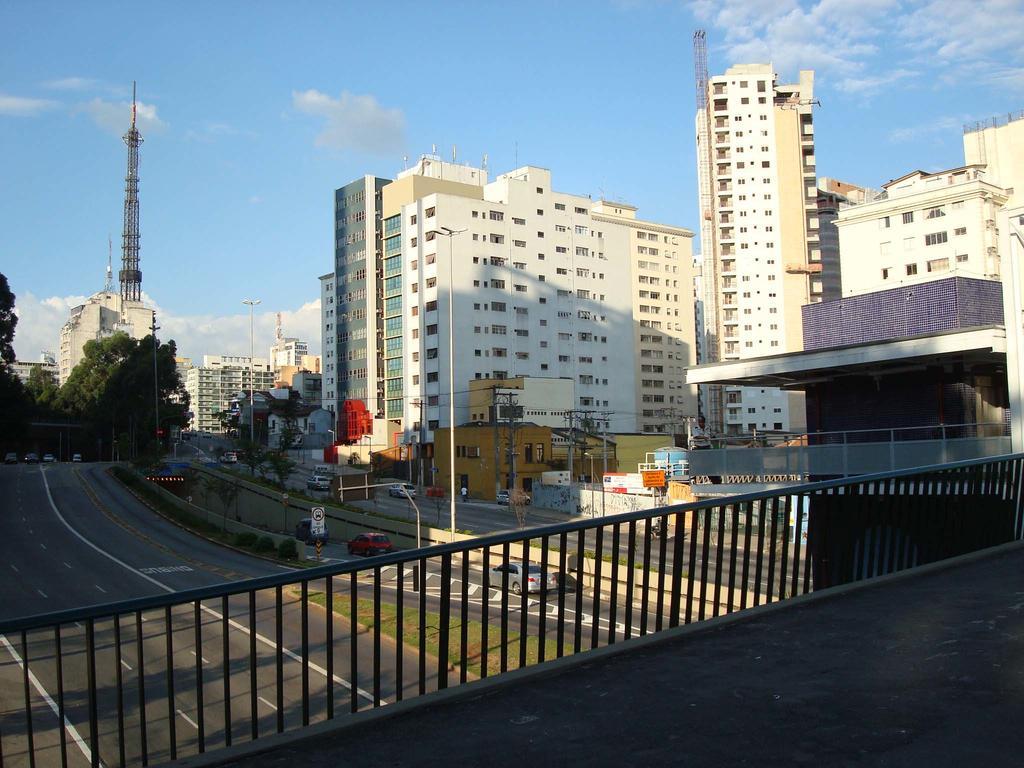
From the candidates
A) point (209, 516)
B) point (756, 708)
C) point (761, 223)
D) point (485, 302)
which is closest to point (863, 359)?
point (756, 708)

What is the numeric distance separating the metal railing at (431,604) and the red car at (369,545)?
33.0 m

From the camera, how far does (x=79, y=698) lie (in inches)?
203

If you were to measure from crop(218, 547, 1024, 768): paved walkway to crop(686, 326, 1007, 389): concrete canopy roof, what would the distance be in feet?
42.5

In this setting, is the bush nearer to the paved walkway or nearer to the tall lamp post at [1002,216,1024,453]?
the tall lamp post at [1002,216,1024,453]

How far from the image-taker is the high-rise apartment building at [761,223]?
95250 mm

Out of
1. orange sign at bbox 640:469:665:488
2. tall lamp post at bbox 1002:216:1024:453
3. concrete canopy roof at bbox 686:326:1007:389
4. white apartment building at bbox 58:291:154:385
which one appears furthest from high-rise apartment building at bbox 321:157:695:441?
white apartment building at bbox 58:291:154:385

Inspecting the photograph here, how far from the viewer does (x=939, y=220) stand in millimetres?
64875

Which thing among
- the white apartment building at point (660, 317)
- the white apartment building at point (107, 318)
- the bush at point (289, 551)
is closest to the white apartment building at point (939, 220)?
the white apartment building at point (660, 317)

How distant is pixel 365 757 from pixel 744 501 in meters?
3.81

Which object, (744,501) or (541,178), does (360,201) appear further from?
(744,501)

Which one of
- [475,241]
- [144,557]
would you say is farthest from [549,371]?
[144,557]

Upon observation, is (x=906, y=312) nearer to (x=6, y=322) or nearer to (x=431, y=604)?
(x=431, y=604)

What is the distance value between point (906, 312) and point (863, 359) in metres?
3.87

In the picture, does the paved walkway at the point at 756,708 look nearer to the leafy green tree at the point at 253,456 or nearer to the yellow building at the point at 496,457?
the yellow building at the point at 496,457
